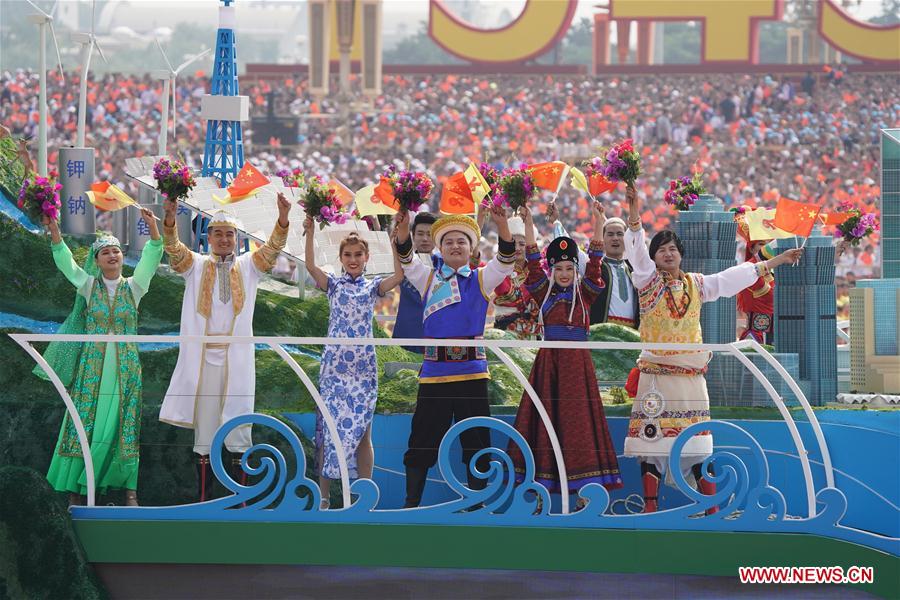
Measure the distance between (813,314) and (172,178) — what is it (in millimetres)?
3506

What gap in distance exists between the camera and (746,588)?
272 inches

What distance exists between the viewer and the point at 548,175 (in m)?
7.38

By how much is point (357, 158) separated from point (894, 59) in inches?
557

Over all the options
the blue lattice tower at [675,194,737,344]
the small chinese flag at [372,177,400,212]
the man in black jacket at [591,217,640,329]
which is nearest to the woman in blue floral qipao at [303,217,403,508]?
the small chinese flag at [372,177,400,212]

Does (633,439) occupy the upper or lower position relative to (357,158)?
lower

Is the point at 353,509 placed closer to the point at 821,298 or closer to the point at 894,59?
the point at 821,298

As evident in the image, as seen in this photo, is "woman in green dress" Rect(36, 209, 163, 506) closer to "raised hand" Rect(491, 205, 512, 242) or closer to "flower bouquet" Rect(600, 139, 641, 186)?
"raised hand" Rect(491, 205, 512, 242)

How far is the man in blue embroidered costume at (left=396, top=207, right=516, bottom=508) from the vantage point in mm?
7105

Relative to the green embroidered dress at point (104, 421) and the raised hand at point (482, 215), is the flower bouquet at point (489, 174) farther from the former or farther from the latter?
the green embroidered dress at point (104, 421)

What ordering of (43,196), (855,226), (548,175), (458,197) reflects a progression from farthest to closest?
(855,226) < (458,197) < (43,196) < (548,175)

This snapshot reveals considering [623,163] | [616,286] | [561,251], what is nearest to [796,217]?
[623,163]

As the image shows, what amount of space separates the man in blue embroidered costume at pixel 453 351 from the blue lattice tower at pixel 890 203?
8.67 ft

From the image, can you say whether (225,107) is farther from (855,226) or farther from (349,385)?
(855,226)

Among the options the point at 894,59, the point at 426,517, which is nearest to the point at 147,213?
the point at 426,517
